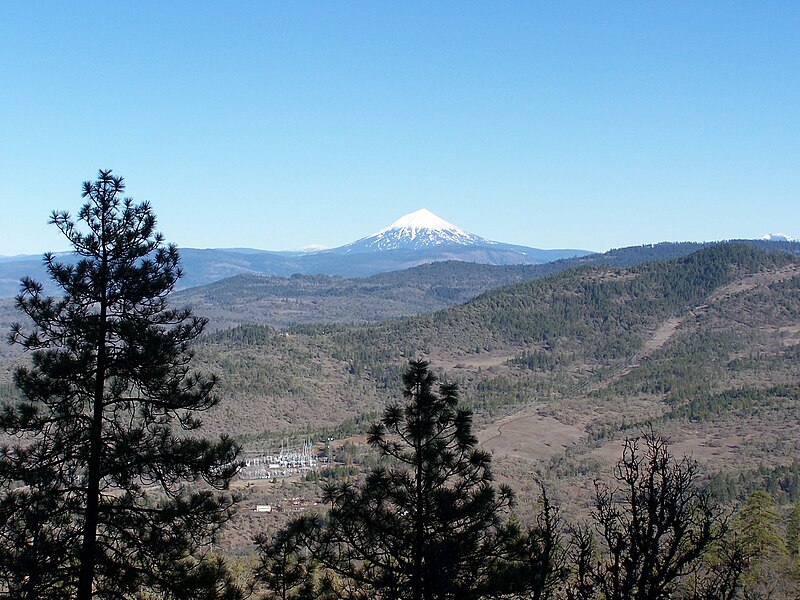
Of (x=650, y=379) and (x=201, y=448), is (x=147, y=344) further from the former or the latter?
(x=650, y=379)

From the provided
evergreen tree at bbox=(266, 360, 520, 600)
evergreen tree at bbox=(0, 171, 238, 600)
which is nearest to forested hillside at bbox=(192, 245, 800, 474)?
evergreen tree at bbox=(266, 360, 520, 600)

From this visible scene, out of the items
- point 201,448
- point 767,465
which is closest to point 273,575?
point 201,448

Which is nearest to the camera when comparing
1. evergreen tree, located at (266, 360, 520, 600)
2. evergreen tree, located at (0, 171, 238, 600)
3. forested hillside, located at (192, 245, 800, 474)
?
evergreen tree, located at (0, 171, 238, 600)

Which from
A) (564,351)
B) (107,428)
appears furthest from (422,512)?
(564,351)

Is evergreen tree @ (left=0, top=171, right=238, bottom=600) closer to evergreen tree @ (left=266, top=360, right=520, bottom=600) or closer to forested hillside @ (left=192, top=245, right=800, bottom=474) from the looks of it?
evergreen tree @ (left=266, top=360, right=520, bottom=600)

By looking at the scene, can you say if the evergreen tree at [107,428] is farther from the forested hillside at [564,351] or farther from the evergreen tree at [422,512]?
the forested hillside at [564,351]

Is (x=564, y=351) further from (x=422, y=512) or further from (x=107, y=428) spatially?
(x=107, y=428)

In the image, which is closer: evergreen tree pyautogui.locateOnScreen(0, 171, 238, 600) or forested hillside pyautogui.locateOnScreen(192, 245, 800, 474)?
evergreen tree pyautogui.locateOnScreen(0, 171, 238, 600)

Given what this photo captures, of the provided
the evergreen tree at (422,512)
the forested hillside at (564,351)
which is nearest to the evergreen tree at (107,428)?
the evergreen tree at (422,512)
